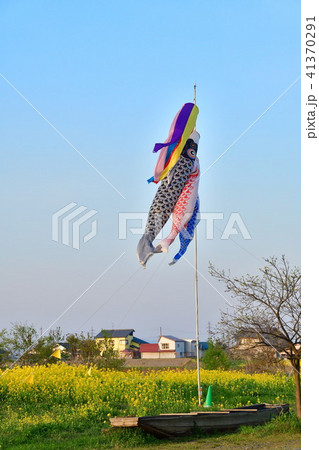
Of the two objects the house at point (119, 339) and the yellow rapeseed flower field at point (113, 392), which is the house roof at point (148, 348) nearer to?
the house at point (119, 339)

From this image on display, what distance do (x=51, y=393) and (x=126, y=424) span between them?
14.3ft

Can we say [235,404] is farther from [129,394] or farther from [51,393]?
[51,393]

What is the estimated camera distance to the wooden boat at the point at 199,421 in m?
8.02

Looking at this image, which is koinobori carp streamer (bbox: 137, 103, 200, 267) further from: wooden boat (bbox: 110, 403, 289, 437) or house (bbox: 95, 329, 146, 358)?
house (bbox: 95, 329, 146, 358)

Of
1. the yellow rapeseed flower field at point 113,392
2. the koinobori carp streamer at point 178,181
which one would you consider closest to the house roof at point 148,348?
the yellow rapeseed flower field at point 113,392

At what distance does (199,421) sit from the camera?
339 inches

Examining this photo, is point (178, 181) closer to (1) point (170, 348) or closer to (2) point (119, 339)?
(2) point (119, 339)

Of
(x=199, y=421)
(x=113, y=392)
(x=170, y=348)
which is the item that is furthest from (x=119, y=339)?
(x=199, y=421)

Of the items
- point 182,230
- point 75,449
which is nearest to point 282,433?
point 75,449

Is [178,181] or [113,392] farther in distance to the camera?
[113,392]

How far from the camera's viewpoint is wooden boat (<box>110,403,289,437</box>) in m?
8.02

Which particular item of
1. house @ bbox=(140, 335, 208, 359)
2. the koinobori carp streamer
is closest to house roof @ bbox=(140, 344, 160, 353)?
house @ bbox=(140, 335, 208, 359)

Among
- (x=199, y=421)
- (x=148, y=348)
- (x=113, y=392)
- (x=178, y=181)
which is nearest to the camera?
(x=178, y=181)

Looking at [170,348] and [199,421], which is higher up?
[170,348]
